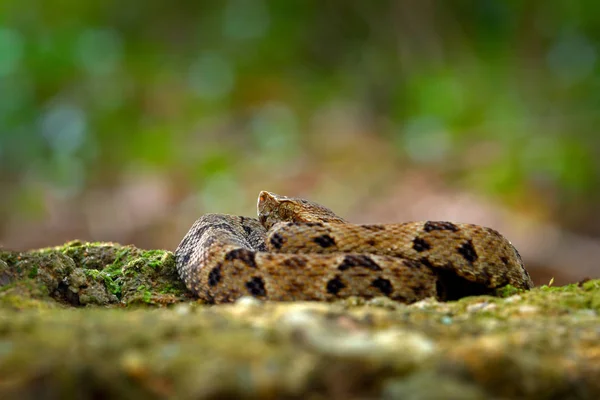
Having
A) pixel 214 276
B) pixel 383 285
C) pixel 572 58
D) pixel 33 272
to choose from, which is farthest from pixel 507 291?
pixel 572 58

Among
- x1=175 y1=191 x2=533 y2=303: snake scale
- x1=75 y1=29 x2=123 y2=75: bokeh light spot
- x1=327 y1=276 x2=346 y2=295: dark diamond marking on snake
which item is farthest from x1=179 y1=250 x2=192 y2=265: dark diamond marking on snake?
x1=75 y1=29 x2=123 y2=75: bokeh light spot

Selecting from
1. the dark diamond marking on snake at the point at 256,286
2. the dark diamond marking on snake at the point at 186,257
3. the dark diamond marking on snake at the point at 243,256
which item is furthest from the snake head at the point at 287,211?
the dark diamond marking on snake at the point at 256,286

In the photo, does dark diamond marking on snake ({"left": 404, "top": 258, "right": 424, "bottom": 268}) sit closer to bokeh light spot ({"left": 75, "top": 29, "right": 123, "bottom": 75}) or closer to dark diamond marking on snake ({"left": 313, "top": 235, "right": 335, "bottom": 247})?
dark diamond marking on snake ({"left": 313, "top": 235, "right": 335, "bottom": 247})

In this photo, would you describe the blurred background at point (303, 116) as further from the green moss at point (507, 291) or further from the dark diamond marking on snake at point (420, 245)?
the dark diamond marking on snake at point (420, 245)

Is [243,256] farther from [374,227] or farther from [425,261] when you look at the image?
[425,261]

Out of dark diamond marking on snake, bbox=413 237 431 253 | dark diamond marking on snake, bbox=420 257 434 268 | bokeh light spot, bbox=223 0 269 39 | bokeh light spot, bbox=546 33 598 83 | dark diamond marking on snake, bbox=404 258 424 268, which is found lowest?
dark diamond marking on snake, bbox=404 258 424 268

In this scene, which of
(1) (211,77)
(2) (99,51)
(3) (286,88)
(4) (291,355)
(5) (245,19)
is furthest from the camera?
(5) (245,19)

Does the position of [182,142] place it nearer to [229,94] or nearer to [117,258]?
[229,94]
